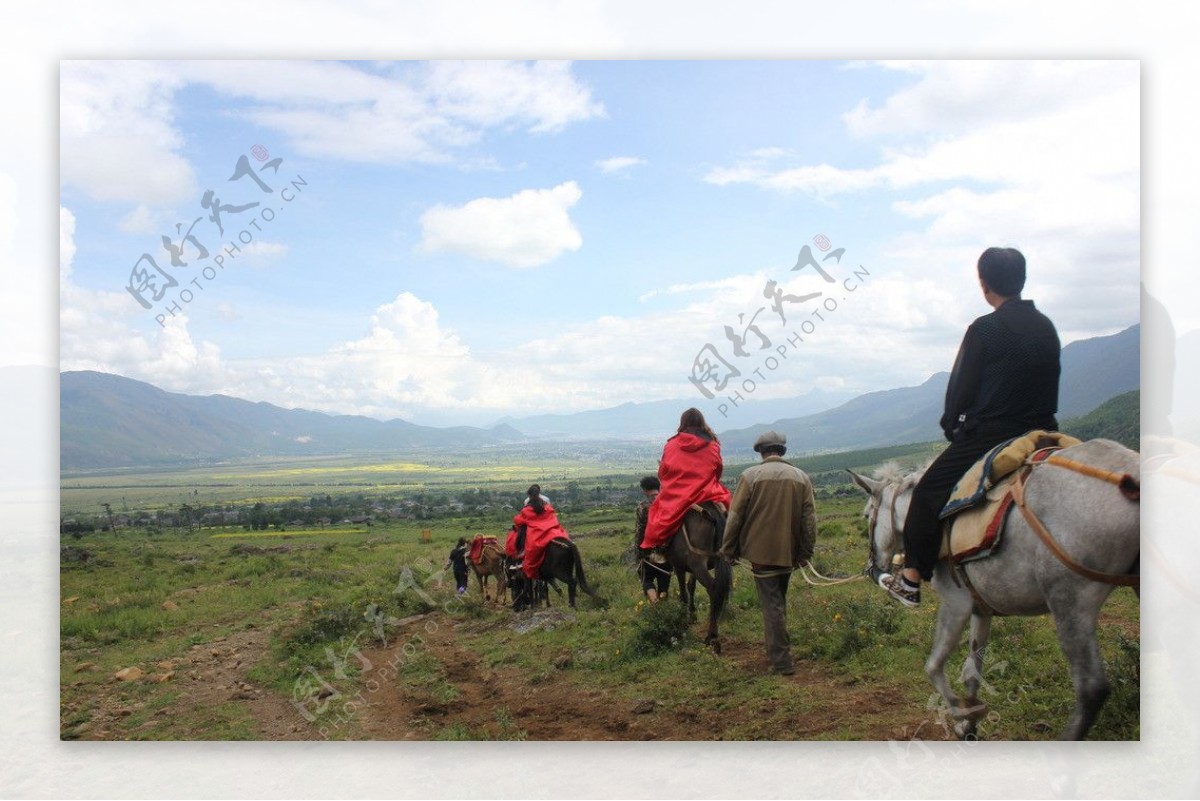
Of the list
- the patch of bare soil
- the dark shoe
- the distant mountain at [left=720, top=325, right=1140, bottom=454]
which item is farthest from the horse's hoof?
the patch of bare soil

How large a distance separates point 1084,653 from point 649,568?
5157 millimetres

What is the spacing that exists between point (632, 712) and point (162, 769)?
358cm

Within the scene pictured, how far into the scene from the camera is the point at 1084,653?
4215 millimetres

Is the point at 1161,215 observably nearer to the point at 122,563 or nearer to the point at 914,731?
the point at 914,731

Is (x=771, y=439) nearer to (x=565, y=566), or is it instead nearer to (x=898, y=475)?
(x=898, y=475)

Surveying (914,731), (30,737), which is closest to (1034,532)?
(914,731)

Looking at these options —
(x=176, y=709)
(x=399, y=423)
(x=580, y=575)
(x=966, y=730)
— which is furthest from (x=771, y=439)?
(x=399, y=423)

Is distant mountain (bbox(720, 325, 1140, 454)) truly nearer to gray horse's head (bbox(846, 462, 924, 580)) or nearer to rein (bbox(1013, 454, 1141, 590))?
gray horse's head (bbox(846, 462, 924, 580))

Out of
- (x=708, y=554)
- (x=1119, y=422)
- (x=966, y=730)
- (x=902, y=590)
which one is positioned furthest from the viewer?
(x=708, y=554)

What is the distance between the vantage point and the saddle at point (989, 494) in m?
4.55

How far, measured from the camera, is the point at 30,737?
6.54m

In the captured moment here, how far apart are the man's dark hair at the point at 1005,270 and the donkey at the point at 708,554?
3120mm

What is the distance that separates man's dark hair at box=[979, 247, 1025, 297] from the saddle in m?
0.96

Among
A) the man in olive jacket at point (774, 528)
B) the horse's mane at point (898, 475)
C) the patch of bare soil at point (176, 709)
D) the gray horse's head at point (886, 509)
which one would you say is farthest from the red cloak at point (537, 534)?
the horse's mane at point (898, 475)
